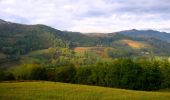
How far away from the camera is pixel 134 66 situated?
432 feet

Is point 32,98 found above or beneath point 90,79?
above

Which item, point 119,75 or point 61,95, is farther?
point 119,75

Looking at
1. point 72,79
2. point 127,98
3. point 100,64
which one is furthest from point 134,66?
point 127,98

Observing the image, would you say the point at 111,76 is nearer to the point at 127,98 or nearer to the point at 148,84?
the point at 148,84

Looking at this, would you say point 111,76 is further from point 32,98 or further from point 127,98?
point 32,98

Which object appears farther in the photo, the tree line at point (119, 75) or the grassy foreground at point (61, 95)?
the tree line at point (119, 75)

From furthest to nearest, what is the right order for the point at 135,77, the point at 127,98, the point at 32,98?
1. the point at 135,77
2. the point at 127,98
3. the point at 32,98

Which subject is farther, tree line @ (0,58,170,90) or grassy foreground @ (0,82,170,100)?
tree line @ (0,58,170,90)

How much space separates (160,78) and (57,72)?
144 feet

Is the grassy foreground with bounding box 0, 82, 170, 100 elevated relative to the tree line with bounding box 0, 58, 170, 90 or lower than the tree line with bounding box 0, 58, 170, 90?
elevated

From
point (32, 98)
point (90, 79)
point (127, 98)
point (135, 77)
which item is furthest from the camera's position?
point (90, 79)

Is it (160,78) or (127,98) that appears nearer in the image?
(127,98)

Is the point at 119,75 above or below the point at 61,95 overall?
below

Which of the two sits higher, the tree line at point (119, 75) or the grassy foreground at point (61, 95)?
the grassy foreground at point (61, 95)
